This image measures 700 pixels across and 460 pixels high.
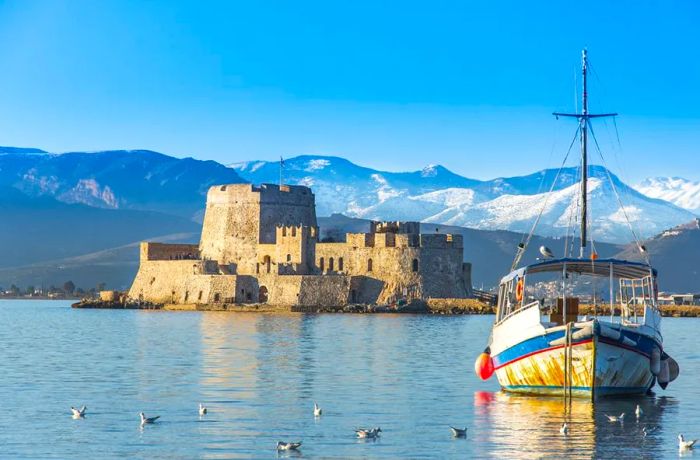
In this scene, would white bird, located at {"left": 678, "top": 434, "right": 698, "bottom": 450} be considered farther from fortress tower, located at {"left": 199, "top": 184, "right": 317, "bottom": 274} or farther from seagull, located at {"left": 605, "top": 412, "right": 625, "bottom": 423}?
fortress tower, located at {"left": 199, "top": 184, "right": 317, "bottom": 274}

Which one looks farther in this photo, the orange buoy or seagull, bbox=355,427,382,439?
the orange buoy

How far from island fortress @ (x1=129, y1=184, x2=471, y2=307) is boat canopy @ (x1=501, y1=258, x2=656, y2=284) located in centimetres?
4654

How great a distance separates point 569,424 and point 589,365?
308 cm

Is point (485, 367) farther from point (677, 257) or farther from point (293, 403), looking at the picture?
point (677, 257)

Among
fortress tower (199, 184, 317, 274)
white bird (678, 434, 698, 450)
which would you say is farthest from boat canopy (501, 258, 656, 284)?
fortress tower (199, 184, 317, 274)

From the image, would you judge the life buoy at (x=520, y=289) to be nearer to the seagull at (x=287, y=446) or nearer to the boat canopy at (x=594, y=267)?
the boat canopy at (x=594, y=267)

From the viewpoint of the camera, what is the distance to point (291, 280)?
8212cm

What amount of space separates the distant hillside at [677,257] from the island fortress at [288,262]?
263ft

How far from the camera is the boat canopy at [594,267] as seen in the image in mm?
31828

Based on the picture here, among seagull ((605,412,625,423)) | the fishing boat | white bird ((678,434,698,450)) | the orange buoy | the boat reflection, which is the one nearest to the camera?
white bird ((678,434,698,450))

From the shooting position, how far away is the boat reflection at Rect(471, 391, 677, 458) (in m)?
24.1

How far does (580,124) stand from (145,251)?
61.8 meters

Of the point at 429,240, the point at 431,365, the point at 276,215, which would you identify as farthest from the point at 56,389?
the point at 276,215

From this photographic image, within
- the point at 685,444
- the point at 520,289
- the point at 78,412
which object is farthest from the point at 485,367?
the point at 78,412
